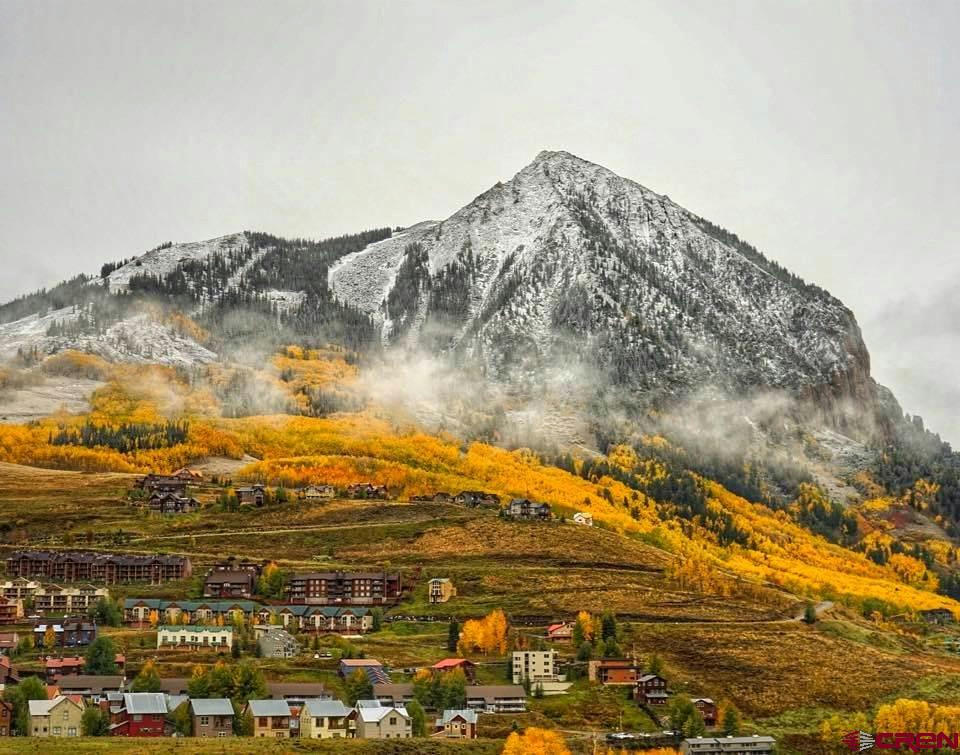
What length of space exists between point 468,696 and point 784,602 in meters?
79.5

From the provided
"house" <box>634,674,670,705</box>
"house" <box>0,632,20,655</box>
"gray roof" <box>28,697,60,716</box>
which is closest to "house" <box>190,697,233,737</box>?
"gray roof" <box>28,697,60,716</box>

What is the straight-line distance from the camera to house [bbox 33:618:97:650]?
445 feet

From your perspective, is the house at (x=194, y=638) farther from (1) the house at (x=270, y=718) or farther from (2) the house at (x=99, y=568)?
(2) the house at (x=99, y=568)

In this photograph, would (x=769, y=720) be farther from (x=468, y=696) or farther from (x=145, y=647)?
(x=145, y=647)

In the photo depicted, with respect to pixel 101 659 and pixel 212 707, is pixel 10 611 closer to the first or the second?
pixel 101 659

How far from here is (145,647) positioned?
137 m

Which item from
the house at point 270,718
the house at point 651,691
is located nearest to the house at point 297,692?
the house at point 270,718

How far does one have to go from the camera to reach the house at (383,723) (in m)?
105

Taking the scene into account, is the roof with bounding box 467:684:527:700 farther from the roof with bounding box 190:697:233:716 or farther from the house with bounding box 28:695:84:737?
the house with bounding box 28:695:84:737

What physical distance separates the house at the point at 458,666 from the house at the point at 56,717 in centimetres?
3595

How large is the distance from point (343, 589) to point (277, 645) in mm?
34427

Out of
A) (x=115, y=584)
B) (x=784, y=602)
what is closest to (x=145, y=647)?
(x=115, y=584)

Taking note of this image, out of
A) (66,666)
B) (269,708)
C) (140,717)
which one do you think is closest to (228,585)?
(66,666)

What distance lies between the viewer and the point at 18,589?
525ft
